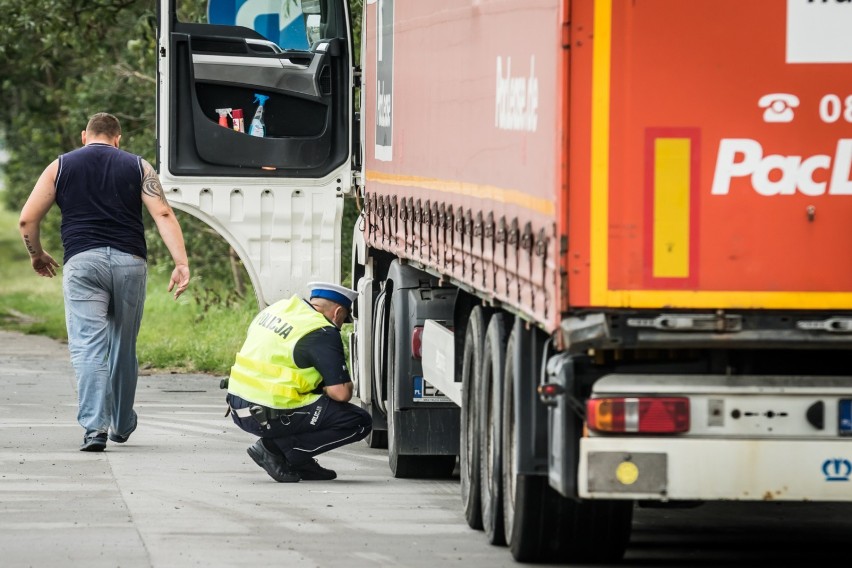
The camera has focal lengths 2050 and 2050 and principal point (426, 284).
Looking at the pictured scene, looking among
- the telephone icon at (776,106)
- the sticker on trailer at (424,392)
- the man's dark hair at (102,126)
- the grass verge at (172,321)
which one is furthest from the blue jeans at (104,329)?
the grass verge at (172,321)

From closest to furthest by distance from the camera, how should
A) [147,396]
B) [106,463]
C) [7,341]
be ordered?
[106,463]
[147,396]
[7,341]

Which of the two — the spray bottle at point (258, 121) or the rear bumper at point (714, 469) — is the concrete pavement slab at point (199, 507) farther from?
the spray bottle at point (258, 121)

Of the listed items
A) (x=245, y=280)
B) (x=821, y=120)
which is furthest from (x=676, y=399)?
(x=245, y=280)

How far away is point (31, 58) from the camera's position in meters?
25.4

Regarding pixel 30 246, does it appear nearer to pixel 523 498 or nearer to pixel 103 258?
pixel 103 258

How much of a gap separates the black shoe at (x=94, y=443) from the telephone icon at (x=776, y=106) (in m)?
→ 5.86

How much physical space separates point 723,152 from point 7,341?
14878 mm

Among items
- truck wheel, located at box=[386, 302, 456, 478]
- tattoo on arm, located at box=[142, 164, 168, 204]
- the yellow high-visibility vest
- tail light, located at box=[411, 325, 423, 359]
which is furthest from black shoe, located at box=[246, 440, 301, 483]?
tattoo on arm, located at box=[142, 164, 168, 204]

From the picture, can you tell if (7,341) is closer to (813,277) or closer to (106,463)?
(106,463)

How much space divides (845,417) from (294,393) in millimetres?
4024

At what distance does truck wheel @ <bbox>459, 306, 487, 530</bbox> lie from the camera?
8828mm

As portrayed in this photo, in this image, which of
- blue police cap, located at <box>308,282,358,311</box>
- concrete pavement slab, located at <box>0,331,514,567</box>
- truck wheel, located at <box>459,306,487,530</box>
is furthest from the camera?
blue police cap, located at <box>308,282,358,311</box>

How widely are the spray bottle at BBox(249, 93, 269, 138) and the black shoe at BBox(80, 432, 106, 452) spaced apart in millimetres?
3042

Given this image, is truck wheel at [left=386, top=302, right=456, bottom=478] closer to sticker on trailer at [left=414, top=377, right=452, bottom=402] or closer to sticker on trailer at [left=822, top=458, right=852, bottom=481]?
sticker on trailer at [left=414, top=377, right=452, bottom=402]
